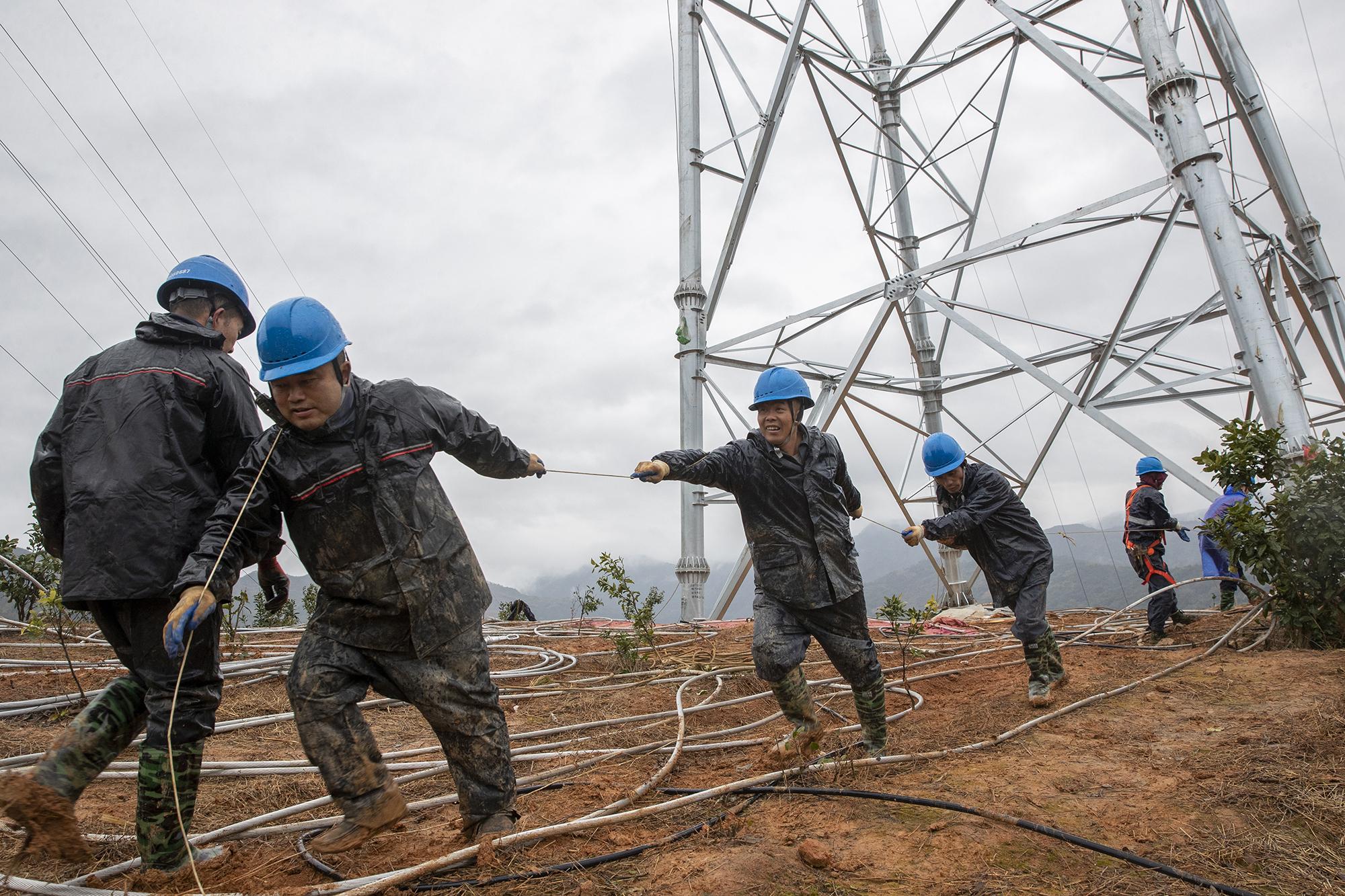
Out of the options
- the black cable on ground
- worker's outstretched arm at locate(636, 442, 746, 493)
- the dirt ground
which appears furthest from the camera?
worker's outstretched arm at locate(636, 442, 746, 493)

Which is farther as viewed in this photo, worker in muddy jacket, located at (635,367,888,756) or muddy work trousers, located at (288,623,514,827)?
worker in muddy jacket, located at (635,367,888,756)

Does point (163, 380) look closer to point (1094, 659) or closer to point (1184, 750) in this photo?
point (1184, 750)

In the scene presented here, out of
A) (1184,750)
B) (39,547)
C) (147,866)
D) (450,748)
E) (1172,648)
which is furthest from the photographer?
(39,547)

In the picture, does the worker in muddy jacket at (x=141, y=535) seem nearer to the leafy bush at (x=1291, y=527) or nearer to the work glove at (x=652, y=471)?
the work glove at (x=652, y=471)

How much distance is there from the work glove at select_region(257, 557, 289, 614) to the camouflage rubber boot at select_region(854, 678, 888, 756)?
2407mm

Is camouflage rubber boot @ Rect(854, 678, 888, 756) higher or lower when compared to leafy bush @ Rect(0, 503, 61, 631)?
lower

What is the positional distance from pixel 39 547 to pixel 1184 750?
10.4 meters

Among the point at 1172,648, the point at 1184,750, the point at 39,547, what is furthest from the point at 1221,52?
the point at 39,547

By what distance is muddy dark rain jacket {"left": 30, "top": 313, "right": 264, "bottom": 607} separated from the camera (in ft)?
8.34

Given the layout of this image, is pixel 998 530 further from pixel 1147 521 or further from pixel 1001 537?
pixel 1147 521

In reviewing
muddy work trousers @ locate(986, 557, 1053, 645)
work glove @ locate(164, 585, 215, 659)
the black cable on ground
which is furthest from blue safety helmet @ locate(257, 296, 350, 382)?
muddy work trousers @ locate(986, 557, 1053, 645)

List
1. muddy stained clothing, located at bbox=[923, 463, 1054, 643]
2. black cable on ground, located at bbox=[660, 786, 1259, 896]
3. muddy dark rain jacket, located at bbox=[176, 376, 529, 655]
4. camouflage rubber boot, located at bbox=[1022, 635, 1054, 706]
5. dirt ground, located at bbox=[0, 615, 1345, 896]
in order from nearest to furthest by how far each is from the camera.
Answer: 1. black cable on ground, located at bbox=[660, 786, 1259, 896]
2. dirt ground, located at bbox=[0, 615, 1345, 896]
3. muddy dark rain jacket, located at bbox=[176, 376, 529, 655]
4. camouflage rubber boot, located at bbox=[1022, 635, 1054, 706]
5. muddy stained clothing, located at bbox=[923, 463, 1054, 643]

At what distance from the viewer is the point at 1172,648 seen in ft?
20.2

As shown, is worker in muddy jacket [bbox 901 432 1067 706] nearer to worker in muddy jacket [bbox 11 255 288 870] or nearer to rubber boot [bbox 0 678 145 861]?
worker in muddy jacket [bbox 11 255 288 870]
